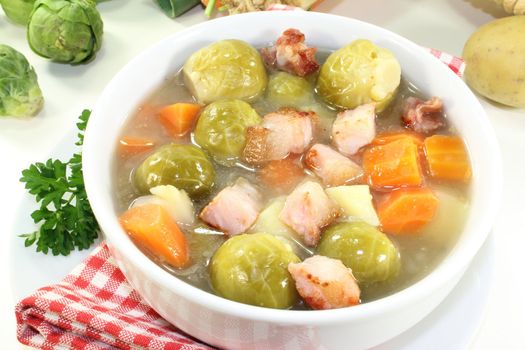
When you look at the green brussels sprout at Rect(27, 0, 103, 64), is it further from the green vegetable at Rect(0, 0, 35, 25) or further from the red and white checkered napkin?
the red and white checkered napkin

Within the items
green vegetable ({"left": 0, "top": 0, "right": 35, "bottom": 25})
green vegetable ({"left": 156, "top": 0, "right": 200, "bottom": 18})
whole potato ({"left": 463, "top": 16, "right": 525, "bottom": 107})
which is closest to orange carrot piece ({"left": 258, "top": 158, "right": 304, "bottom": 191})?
whole potato ({"left": 463, "top": 16, "right": 525, "bottom": 107})

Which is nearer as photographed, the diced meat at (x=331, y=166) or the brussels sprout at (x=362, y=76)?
the diced meat at (x=331, y=166)

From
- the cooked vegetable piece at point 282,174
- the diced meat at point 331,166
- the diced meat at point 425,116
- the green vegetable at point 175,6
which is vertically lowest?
the green vegetable at point 175,6

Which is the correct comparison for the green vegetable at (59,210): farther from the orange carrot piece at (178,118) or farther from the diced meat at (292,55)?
the diced meat at (292,55)

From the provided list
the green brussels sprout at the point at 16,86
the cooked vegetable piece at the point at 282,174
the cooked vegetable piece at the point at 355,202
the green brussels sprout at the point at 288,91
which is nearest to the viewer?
the cooked vegetable piece at the point at 355,202

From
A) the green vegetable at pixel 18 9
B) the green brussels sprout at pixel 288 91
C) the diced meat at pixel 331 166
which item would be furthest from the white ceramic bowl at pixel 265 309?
the green vegetable at pixel 18 9

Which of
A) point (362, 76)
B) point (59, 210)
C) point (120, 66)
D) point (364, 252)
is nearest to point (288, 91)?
point (362, 76)

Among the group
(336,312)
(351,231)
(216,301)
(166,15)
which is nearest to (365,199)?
(351,231)

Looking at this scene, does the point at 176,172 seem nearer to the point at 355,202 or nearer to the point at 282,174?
the point at 282,174
